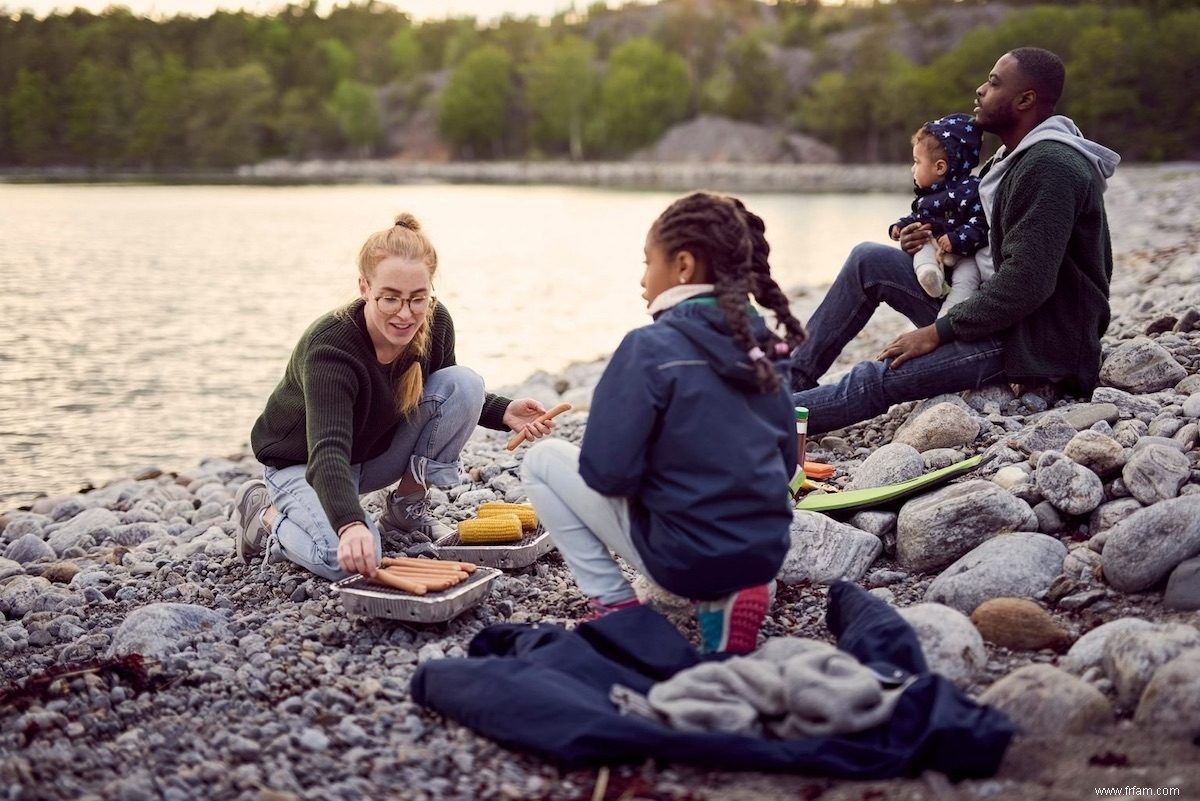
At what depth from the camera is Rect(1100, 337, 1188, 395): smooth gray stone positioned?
5250 millimetres

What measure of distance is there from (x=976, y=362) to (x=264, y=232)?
28.5 m

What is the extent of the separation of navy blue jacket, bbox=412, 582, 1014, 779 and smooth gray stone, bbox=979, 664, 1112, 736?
0.14 metres

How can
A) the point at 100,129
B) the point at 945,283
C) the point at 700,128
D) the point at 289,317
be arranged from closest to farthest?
the point at 945,283, the point at 289,317, the point at 700,128, the point at 100,129

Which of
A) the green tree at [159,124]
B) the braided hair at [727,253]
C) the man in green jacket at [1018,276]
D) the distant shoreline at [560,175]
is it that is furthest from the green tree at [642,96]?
the braided hair at [727,253]

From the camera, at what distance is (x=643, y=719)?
9.00 ft

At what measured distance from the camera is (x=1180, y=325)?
238 inches

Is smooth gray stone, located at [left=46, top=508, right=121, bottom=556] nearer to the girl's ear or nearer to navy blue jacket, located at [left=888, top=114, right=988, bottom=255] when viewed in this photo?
the girl's ear

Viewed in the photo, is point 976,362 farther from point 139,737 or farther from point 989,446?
point 139,737

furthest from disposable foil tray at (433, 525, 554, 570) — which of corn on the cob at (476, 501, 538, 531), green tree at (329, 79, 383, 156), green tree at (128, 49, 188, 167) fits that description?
green tree at (128, 49, 188, 167)

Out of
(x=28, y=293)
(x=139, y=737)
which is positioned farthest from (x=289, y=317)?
(x=139, y=737)

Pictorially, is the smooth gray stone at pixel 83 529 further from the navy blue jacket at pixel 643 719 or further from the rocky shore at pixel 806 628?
the navy blue jacket at pixel 643 719

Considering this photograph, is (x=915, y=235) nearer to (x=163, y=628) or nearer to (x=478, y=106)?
(x=163, y=628)

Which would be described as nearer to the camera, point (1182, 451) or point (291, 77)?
point (1182, 451)

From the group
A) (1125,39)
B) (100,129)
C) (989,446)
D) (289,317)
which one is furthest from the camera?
(100,129)
